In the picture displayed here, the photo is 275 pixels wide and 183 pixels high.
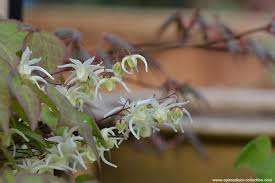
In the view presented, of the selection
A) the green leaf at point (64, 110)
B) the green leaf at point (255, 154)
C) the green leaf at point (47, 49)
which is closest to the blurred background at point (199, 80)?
the green leaf at point (255, 154)

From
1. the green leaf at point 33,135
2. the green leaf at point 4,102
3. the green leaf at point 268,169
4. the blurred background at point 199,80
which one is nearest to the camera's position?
the green leaf at point 4,102

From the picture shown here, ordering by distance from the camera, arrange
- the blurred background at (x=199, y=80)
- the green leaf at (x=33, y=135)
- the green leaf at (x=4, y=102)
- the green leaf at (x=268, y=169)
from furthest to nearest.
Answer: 1. the blurred background at (x=199, y=80)
2. the green leaf at (x=268, y=169)
3. the green leaf at (x=33, y=135)
4. the green leaf at (x=4, y=102)

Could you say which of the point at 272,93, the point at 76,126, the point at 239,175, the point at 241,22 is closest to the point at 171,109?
the point at 76,126

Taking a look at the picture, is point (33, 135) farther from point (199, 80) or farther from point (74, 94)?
point (199, 80)

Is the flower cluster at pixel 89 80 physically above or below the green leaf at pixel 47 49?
below

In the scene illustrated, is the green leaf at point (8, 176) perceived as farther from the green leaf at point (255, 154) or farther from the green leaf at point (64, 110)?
the green leaf at point (255, 154)

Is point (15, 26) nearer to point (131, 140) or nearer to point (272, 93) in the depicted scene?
point (131, 140)

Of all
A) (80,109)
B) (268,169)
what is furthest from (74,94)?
(268,169)
